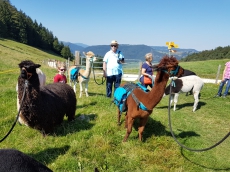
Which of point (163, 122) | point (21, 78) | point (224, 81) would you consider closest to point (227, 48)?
point (224, 81)

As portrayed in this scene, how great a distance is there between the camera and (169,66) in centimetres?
358

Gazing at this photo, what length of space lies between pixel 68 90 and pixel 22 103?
5.22 ft

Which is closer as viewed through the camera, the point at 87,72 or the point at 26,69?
the point at 26,69

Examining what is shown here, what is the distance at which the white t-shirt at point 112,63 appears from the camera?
648cm

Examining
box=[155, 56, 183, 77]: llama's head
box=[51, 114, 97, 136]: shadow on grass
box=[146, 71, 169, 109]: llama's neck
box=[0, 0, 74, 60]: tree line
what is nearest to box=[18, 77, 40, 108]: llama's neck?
box=[51, 114, 97, 136]: shadow on grass

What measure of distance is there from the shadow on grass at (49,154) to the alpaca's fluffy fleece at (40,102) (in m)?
0.64

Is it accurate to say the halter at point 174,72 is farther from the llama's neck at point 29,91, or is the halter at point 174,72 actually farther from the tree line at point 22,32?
the tree line at point 22,32

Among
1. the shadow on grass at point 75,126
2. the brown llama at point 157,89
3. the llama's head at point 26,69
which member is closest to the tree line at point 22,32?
the shadow on grass at point 75,126

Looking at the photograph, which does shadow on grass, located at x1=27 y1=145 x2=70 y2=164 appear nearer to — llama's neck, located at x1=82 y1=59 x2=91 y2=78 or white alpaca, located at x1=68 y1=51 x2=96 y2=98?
white alpaca, located at x1=68 y1=51 x2=96 y2=98

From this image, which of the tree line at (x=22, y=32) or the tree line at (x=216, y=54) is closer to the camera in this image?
the tree line at (x=216, y=54)

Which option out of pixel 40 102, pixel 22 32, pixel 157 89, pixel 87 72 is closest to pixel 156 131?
pixel 157 89

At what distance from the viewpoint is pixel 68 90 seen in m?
5.28

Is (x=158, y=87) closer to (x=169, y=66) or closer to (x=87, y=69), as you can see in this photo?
(x=169, y=66)

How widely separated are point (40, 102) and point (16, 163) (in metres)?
2.41
